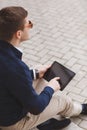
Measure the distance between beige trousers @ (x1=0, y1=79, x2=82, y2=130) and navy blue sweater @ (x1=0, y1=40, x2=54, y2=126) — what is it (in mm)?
228

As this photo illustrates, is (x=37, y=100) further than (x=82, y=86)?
No

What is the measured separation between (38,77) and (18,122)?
20.7 inches

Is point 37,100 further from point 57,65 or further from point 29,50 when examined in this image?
point 29,50

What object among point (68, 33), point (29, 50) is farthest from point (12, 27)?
point (68, 33)

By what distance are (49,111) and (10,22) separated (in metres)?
0.96

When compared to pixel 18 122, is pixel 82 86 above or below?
below

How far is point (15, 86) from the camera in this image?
2332 mm

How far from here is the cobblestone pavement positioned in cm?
405

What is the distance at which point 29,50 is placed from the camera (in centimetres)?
496

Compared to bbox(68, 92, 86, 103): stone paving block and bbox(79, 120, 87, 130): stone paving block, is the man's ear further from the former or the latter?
bbox(68, 92, 86, 103): stone paving block

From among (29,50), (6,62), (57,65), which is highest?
(6,62)

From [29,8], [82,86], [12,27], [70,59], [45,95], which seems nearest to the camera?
[12,27]

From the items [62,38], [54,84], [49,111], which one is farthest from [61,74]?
[62,38]

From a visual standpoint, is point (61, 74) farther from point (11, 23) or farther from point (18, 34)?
point (11, 23)
